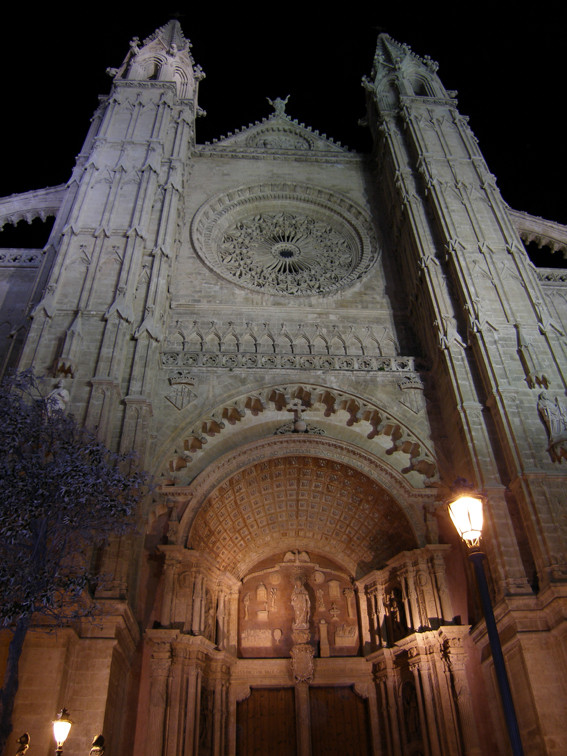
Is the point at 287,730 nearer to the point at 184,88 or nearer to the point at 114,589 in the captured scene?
the point at 114,589

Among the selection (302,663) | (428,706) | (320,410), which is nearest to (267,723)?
(302,663)

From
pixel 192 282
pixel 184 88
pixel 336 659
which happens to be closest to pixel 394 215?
pixel 192 282

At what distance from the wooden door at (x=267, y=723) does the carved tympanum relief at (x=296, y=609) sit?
30.6 inches

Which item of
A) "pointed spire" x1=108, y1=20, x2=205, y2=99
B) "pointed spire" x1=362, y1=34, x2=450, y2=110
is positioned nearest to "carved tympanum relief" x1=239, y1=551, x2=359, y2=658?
"pointed spire" x1=362, y1=34, x2=450, y2=110

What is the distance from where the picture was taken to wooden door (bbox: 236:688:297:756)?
11375mm

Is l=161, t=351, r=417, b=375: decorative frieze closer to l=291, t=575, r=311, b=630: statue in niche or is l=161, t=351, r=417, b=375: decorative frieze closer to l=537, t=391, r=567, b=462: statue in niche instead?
l=537, t=391, r=567, b=462: statue in niche

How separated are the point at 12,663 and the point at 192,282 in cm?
1032

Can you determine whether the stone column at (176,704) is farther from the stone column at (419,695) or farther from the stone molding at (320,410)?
the stone column at (419,695)

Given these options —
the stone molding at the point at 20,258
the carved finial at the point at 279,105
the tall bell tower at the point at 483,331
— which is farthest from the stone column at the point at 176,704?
the carved finial at the point at 279,105

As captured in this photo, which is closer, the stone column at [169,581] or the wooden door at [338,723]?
the stone column at [169,581]

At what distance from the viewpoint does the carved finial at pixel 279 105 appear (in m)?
21.0

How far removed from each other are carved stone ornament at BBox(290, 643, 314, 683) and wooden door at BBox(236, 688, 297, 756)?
0.41 m

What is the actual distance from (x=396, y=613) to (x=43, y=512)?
7.39 m

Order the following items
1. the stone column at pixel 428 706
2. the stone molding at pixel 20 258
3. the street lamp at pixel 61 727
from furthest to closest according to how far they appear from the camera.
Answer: the stone molding at pixel 20 258 < the stone column at pixel 428 706 < the street lamp at pixel 61 727
